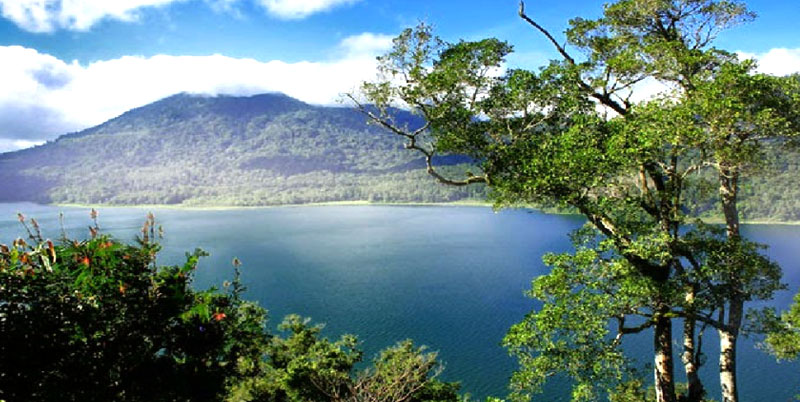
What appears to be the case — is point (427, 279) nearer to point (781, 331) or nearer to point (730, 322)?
point (781, 331)

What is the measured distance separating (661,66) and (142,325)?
974 cm

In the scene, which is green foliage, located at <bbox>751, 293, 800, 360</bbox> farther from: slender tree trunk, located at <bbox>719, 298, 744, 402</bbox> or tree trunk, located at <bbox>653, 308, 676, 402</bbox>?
tree trunk, located at <bbox>653, 308, 676, 402</bbox>

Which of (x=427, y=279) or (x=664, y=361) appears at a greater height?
(x=664, y=361)

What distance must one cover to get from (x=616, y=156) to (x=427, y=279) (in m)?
44.2

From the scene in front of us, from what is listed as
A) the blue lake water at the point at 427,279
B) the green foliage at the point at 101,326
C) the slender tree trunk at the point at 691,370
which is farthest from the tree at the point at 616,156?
the green foliage at the point at 101,326

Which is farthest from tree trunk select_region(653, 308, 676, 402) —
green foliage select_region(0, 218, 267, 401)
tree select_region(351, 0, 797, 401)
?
green foliage select_region(0, 218, 267, 401)

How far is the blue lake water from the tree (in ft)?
7.51

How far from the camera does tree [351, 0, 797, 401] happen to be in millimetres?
8094

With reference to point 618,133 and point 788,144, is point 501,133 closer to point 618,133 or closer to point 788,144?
point 618,133

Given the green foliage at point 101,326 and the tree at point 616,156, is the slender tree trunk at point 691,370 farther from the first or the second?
the green foliage at point 101,326

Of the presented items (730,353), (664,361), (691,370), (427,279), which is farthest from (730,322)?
(427,279)

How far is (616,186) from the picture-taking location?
884 centimetres

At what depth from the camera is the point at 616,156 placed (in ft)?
26.2

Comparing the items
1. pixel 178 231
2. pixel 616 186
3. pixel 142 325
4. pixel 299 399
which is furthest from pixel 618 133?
pixel 178 231
